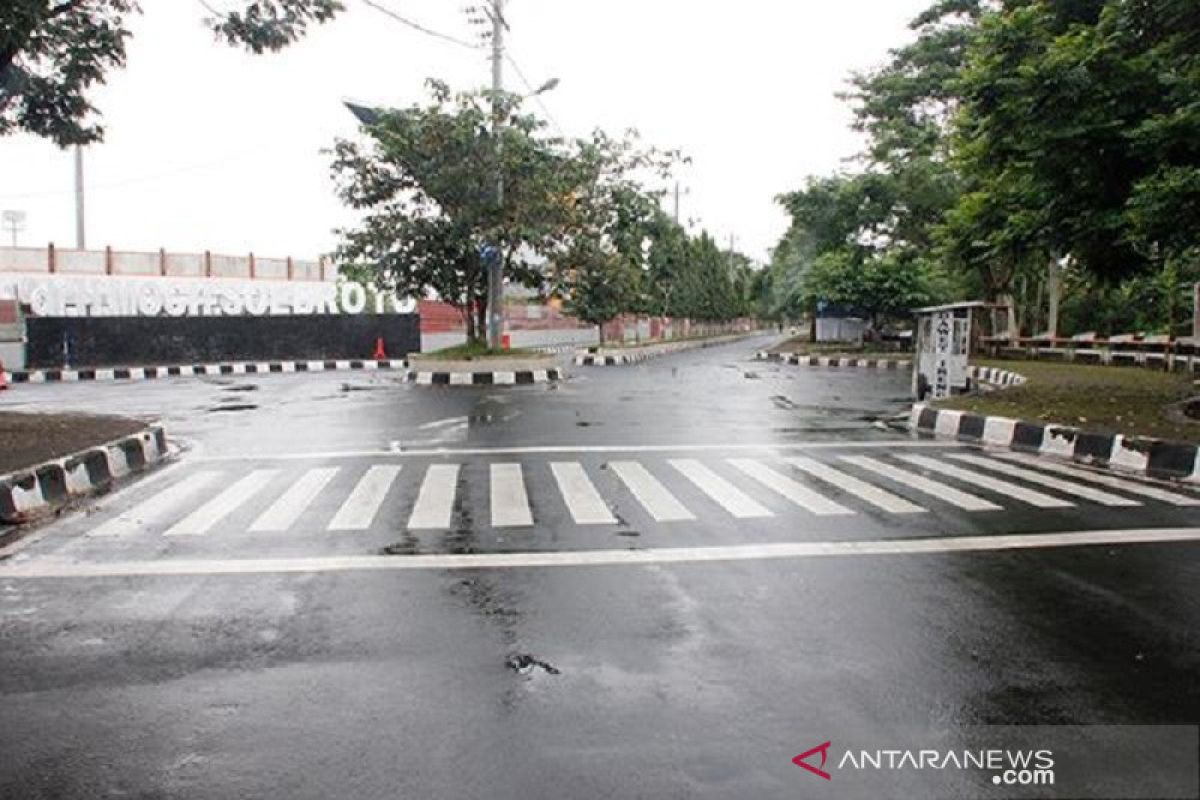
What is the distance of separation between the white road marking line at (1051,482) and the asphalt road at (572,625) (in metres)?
0.08

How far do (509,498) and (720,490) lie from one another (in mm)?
1867

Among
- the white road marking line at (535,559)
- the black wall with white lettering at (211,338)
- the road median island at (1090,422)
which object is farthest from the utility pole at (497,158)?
the white road marking line at (535,559)

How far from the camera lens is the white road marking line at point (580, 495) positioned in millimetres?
7484

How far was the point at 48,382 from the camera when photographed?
2686cm

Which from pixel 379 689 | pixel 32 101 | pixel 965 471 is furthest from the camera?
pixel 32 101

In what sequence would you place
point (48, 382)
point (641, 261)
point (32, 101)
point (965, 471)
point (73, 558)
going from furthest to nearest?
point (641, 261) < point (48, 382) < point (32, 101) < point (965, 471) < point (73, 558)

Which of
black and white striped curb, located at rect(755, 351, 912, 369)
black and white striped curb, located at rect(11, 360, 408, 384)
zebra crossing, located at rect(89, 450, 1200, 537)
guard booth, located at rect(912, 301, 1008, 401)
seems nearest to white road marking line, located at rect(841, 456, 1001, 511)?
zebra crossing, located at rect(89, 450, 1200, 537)

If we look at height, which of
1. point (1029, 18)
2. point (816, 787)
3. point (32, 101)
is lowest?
point (816, 787)

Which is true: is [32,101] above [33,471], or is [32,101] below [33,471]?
above

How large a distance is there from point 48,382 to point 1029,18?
25.5 m

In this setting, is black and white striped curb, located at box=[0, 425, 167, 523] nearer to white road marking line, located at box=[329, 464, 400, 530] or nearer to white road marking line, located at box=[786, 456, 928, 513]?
white road marking line, located at box=[329, 464, 400, 530]

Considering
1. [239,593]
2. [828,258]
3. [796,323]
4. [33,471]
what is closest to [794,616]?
[239,593]

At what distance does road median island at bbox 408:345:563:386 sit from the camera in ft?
79.8

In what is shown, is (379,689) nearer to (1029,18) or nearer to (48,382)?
(1029,18)
